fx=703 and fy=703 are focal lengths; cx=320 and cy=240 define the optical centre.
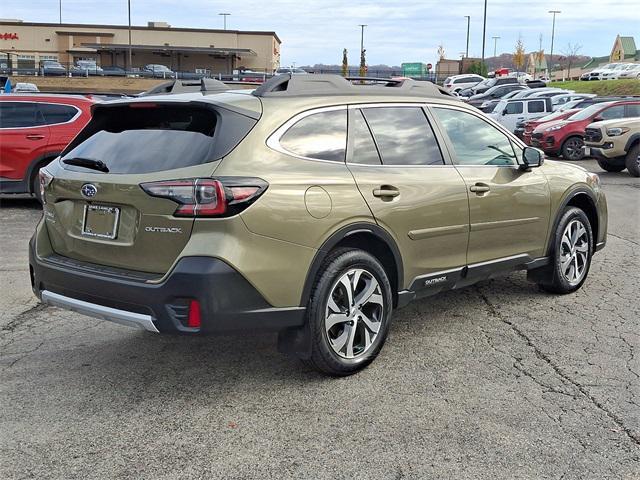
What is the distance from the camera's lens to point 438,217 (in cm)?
473

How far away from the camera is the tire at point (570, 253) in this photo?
596 cm

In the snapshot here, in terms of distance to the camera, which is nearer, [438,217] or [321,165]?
[321,165]

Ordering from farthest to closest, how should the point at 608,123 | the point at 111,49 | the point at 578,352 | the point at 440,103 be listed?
1. the point at 111,49
2. the point at 608,123
3. the point at 440,103
4. the point at 578,352

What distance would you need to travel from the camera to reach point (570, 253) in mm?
6137

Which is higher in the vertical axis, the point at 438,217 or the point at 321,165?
the point at 321,165

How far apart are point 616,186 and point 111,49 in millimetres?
66561

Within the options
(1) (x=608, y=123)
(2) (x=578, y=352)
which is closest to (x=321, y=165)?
(2) (x=578, y=352)

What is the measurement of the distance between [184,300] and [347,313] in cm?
107

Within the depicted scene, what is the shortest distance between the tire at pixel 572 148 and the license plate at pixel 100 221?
1777 cm

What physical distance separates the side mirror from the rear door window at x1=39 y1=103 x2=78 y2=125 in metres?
7.65

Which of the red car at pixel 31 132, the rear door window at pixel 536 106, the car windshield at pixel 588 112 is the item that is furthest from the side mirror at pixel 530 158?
the rear door window at pixel 536 106

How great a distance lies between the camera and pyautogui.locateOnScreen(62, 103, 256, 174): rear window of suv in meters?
3.81

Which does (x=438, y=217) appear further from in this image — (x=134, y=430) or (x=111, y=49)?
(x=111, y=49)

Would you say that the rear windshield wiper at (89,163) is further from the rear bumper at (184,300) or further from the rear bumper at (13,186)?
Answer: the rear bumper at (13,186)
